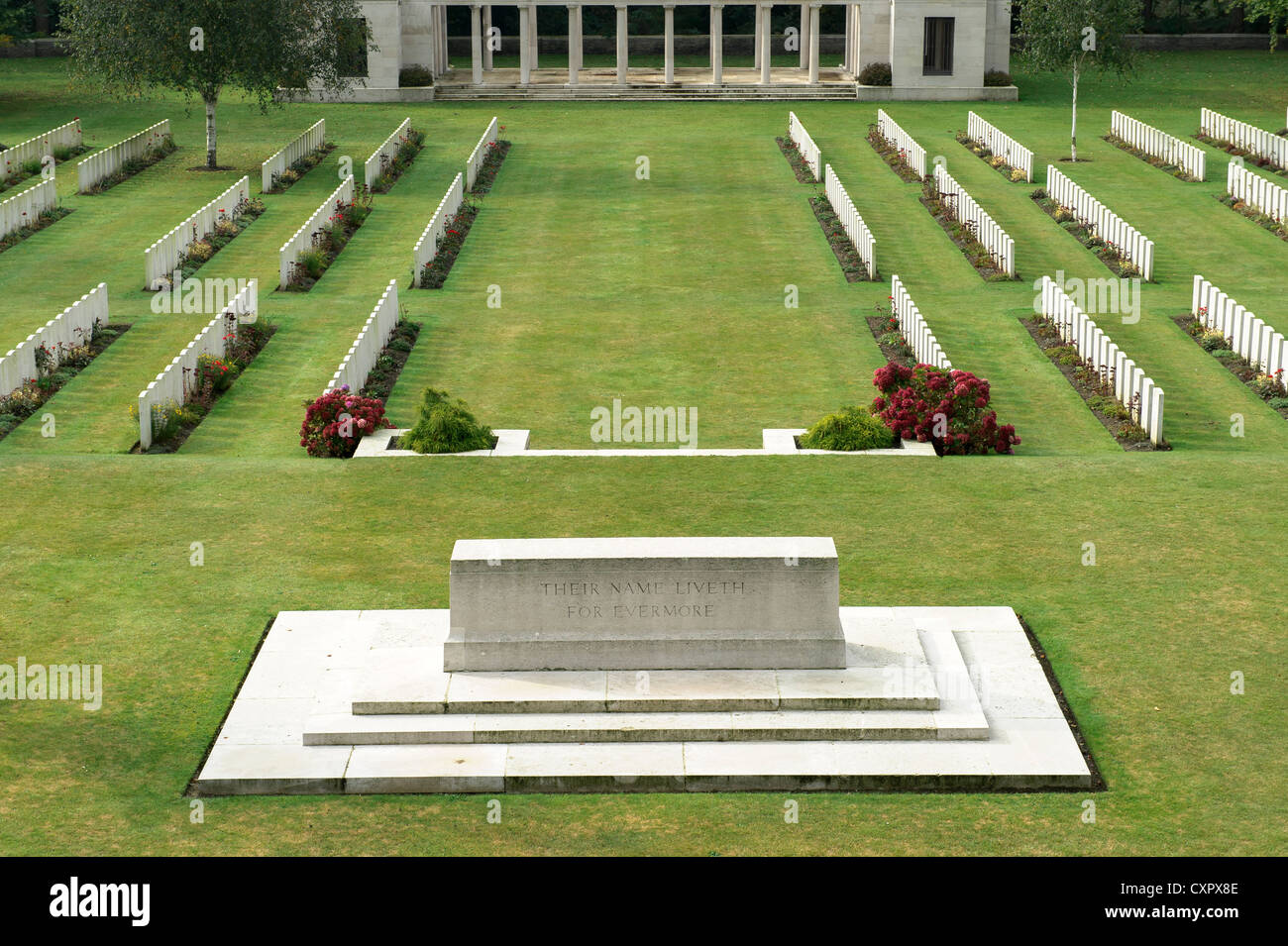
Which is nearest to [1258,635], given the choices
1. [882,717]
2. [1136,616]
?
[1136,616]

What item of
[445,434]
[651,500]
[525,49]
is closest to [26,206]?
[445,434]

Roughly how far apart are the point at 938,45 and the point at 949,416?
47.0 metres

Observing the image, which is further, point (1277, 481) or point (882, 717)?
point (1277, 481)

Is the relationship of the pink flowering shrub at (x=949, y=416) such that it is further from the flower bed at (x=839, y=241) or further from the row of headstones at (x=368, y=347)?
the flower bed at (x=839, y=241)

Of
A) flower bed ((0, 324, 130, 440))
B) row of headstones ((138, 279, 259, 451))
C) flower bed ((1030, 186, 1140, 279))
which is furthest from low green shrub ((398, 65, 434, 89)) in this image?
flower bed ((0, 324, 130, 440))

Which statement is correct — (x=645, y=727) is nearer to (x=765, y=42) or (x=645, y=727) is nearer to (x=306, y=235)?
(x=306, y=235)

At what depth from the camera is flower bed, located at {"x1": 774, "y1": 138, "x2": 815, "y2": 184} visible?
45906 millimetres

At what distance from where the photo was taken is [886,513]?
19672 mm

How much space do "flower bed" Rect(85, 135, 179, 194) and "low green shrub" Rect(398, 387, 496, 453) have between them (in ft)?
81.2

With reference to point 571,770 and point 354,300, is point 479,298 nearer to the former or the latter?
point 354,300

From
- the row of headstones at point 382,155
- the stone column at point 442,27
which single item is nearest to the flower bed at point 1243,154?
the row of headstones at point 382,155

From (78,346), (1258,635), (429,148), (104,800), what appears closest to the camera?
(104,800)

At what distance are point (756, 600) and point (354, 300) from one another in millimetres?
20515

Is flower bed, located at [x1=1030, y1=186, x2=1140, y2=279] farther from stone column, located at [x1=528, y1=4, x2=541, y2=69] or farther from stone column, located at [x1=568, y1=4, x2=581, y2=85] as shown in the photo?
stone column, located at [x1=528, y1=4, x2=541, y2=69]
